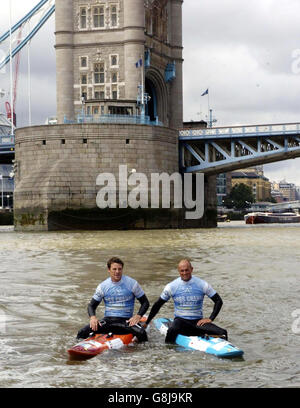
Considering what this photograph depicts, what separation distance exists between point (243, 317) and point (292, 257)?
12.4m

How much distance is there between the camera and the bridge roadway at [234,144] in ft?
177

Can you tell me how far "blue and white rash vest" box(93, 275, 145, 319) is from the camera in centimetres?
1141

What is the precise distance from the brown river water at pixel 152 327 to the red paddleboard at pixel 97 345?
138 millimetres

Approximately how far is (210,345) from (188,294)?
1.23 m

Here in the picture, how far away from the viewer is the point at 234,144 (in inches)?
2203

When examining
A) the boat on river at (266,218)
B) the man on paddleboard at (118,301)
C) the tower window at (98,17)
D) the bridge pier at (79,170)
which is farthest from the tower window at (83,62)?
the man on paddleboard at (118,301)

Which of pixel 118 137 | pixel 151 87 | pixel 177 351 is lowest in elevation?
pixel 177 351

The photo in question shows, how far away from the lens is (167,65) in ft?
207

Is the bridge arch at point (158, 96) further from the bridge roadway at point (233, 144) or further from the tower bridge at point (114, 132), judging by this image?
the bridge roadway at point (233, 144)

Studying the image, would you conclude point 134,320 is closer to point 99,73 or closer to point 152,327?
point 152,327

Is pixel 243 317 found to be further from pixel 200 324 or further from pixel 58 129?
pixel 58 129

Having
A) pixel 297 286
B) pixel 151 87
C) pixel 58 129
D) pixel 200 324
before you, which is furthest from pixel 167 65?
pixel 200 324
